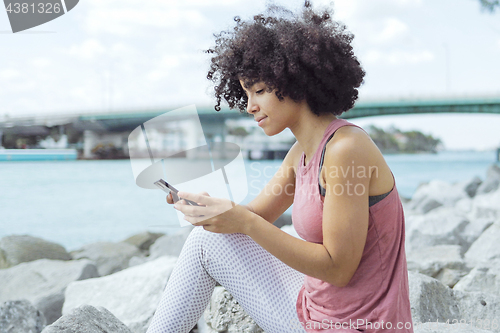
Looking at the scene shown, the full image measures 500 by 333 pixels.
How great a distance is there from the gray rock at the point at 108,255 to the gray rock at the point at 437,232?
2.32 metres

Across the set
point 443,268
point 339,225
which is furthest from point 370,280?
point 443,268

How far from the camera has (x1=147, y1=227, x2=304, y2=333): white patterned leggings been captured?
99 centimetres

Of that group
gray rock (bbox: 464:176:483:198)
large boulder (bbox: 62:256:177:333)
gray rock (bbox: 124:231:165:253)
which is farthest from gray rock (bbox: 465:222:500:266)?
gray rock (bbox: 464:176:483:198)

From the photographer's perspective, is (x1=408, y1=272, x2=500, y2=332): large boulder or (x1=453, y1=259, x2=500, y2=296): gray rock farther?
(x1=453, y1=259, x2=500, y2=296): gray rock

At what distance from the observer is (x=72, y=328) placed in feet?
3.59

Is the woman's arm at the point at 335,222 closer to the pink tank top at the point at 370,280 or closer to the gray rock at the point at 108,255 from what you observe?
the pink tank top at the point at 370,280

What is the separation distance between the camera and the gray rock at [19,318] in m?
1.71

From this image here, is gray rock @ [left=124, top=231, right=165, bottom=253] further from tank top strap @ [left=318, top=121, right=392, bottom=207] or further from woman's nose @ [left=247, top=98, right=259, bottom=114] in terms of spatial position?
tank top strap @ [left=318, top=121, right=392, bottom=207]

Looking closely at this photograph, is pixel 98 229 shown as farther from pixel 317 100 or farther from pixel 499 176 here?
pixel 317 100

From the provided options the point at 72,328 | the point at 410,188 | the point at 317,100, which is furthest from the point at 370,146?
the point at 410,188

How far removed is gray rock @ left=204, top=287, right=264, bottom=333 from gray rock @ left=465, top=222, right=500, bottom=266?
165 centimetres

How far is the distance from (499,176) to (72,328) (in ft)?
25.0

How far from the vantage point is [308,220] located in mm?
907

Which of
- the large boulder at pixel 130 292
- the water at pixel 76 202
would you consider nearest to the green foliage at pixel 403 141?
the water at pixel 76 202
